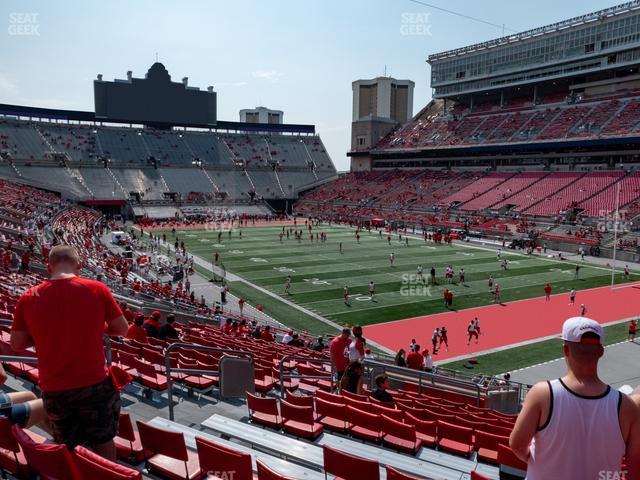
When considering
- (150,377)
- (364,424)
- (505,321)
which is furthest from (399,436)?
(505,321)

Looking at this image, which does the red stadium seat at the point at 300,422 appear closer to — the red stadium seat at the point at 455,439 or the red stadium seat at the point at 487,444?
the red stadium seat at the point at 455,439

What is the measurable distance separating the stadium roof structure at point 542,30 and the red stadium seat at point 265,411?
6863cm

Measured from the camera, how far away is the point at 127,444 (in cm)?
469

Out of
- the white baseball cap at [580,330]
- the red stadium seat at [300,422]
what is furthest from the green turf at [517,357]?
the white baseball cap at [580,330]

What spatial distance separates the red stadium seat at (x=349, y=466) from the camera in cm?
393

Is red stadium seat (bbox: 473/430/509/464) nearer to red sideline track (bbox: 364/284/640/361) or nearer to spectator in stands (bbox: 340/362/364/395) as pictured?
spectator in stands (bbox: 340/362/364/395)

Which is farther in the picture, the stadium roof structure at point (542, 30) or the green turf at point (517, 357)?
the stadium roof structure at point (542, 30)

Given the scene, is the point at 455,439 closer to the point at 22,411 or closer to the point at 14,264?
the point at 22,411

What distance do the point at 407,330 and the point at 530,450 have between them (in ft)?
63.2

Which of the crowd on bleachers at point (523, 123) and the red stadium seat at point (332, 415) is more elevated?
the crowd on bleachers at point (523, 123)

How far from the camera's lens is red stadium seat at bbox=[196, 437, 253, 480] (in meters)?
3.84

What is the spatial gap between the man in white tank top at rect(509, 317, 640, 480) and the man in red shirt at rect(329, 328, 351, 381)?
6525mm

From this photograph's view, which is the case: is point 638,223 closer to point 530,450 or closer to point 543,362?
point 543,362

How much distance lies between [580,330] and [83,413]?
339cm
